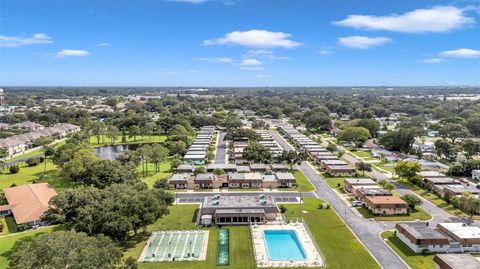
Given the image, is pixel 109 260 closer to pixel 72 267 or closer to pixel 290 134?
pixel 72 267

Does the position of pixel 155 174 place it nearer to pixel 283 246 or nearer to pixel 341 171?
pixel 341 171

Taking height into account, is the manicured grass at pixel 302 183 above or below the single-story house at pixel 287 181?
below

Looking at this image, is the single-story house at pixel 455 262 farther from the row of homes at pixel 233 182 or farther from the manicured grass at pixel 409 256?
the row of homes at pixel 233 182

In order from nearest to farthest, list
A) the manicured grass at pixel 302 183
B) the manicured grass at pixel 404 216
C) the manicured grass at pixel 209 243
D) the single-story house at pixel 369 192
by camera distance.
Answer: the manicured grass at pixel 209 243 < the manicured grass at pixel 404 216 < the single-story house at pixel 369 192 < the manicured grass at pixel 302 183

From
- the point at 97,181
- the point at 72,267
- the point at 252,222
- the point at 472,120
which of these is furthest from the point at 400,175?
the point at 472,120

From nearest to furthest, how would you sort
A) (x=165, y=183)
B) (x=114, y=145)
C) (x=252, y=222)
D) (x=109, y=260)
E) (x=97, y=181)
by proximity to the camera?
(x=109, y=260), (x=252, y=222), (x=97, y=181), (x=165, y=183), (x=114, y=145)

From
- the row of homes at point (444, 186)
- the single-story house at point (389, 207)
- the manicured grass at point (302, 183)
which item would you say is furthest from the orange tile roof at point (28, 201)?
the row of homes at point (444, 186)

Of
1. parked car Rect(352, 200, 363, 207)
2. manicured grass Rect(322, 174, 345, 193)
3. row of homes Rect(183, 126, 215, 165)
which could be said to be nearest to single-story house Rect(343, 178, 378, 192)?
manicured grass Rect(322, 174, 345, 193)
